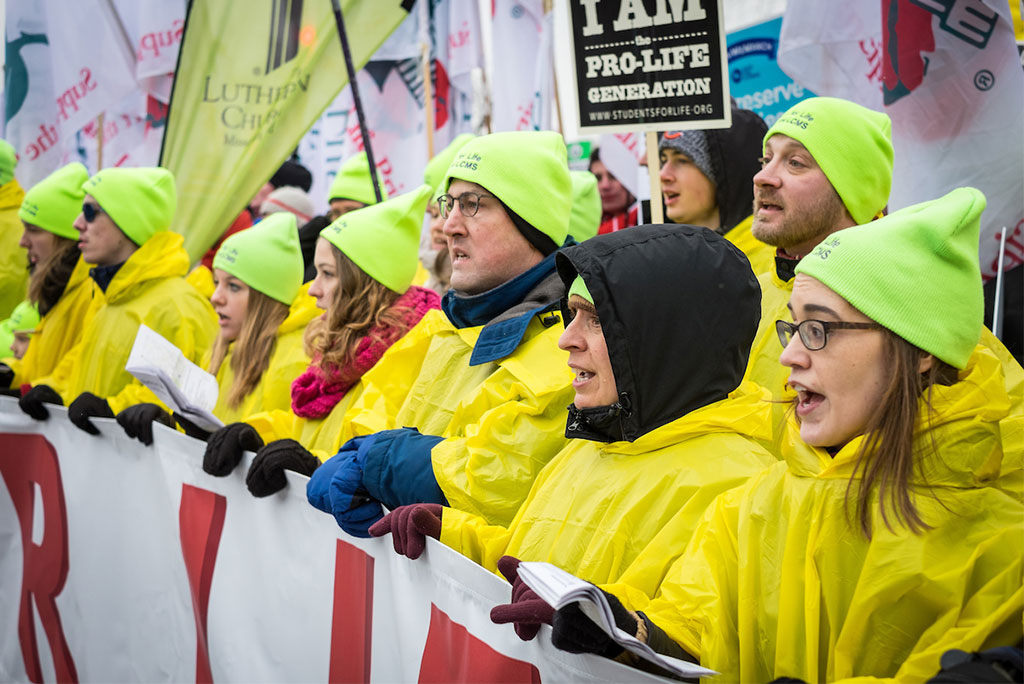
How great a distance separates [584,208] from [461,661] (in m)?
4.03

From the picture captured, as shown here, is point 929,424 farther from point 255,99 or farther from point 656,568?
point 255,99

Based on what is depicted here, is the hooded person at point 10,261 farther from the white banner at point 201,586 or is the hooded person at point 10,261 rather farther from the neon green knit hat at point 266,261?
the neon green knit hat at point 266,261

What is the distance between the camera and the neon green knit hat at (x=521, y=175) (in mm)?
3639

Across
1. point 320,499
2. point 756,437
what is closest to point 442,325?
point 320,499

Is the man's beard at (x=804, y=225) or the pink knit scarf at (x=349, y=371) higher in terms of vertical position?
the man's beard at (x=804, y=225)

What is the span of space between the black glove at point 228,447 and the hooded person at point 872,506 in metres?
2.17

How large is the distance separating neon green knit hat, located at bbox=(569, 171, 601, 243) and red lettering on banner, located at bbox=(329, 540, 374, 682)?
319 centimetres

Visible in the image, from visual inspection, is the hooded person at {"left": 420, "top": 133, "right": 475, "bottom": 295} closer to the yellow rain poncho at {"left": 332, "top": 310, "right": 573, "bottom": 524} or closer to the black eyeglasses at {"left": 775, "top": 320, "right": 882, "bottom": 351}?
the yellow rain poncho at {"left": 332, "top": 310, "right": 573, "bottom": 524}

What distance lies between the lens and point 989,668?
5.25 ft

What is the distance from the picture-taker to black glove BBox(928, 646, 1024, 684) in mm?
1582

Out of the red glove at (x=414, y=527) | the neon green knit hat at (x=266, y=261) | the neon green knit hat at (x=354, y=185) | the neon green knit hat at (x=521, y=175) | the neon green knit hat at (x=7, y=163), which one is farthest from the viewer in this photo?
the neon green knit hat at (x=7, y=163)

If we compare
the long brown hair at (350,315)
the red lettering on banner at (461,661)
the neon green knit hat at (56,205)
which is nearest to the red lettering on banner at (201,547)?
the long brown hair at (350,315)

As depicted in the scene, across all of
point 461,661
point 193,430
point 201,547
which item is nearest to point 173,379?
point 193,430

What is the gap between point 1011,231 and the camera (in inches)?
154
